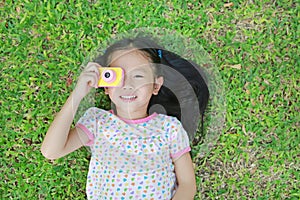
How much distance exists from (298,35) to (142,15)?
79 centimetres

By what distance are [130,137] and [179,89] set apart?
36cm

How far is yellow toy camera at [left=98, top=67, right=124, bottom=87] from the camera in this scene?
1757mm

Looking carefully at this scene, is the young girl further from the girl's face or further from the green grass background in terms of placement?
the green grass background

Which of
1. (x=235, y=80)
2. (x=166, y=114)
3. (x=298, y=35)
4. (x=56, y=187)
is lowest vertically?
(x=56, y=187)

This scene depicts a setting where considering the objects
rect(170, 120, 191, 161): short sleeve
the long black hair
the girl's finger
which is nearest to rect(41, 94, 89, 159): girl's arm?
the girl's finger

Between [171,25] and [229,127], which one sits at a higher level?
[171,25]

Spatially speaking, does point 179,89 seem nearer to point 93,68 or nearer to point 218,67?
point 218,67

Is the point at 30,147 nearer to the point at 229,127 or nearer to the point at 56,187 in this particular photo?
the point at 56,187

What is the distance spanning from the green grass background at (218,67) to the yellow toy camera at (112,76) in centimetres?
33

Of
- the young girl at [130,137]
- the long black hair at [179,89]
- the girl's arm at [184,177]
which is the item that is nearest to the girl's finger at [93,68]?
the young girl at [130,137]

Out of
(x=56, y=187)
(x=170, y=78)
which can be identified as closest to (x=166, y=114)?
(x=170, y=78)

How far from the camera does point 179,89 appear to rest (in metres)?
2.05

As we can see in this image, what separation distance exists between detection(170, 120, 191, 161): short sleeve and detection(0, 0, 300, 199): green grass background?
9.5 inches

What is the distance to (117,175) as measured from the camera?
187 cm
